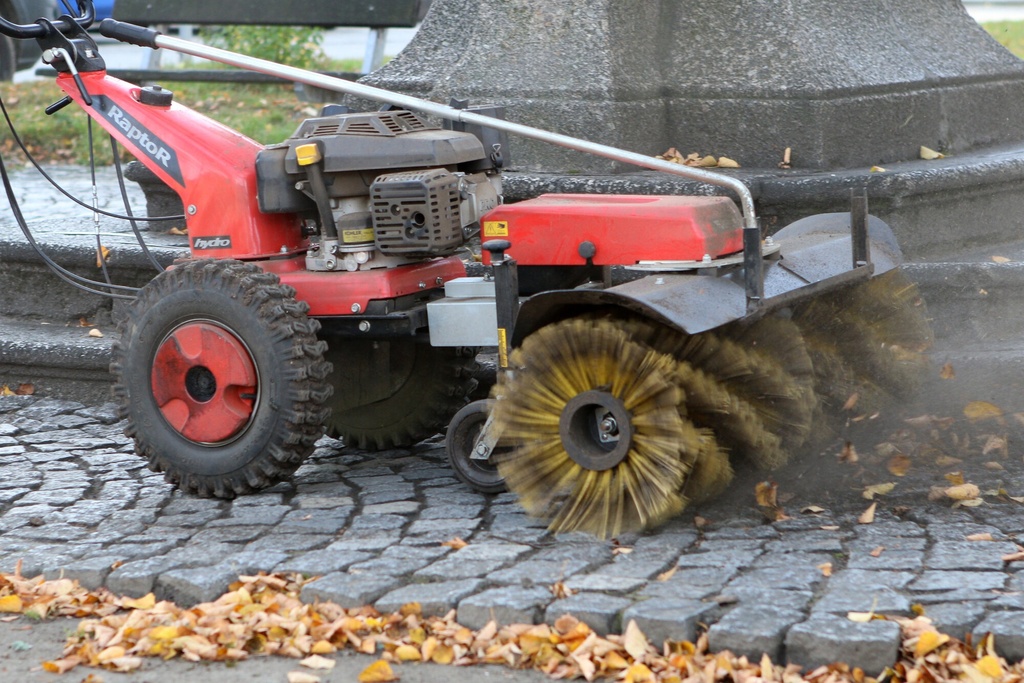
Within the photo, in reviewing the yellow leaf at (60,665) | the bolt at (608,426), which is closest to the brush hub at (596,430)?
the bolt at (608,426)

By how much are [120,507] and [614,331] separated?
1797 mm

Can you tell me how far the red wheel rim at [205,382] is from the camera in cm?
430

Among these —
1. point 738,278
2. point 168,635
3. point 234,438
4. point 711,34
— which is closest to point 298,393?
point 234,438

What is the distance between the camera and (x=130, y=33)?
4629 mm

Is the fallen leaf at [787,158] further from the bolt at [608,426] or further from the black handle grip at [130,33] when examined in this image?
the black handle grip at [130,33]

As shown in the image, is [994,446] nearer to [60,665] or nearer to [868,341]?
[868,341]

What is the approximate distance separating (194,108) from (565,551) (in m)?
8.14

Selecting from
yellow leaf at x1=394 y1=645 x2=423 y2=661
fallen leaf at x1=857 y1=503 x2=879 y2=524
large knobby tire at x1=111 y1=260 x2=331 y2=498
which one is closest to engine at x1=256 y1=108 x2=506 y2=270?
large knobby tire at x1=111 y1=260 x2=331 y2=498

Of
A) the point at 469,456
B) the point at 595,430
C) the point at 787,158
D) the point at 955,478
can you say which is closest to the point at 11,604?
the point at 469,456

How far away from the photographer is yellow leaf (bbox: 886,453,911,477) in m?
4.39

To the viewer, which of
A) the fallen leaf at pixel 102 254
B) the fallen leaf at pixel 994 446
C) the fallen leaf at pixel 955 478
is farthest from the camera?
the fallen leaf at pixel 102 254

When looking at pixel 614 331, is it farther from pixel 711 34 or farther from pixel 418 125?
pixel 711 34

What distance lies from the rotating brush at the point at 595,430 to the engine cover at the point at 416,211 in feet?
1.57

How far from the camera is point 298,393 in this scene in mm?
4211
